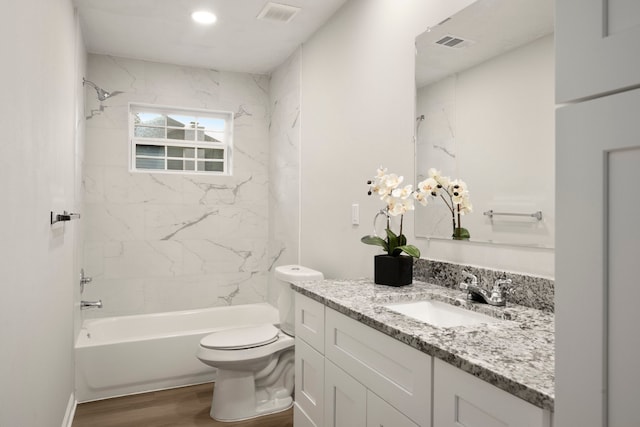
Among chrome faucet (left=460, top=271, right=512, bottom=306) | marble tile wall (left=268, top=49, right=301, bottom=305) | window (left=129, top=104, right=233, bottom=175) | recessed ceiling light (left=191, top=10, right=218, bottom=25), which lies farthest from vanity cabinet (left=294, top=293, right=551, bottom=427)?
window (left=129, top=104, right=233, bottom=175)

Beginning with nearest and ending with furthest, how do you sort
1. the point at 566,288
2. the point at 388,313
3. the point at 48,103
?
1. the point at 566,288
2. the point at 388,313
3. the point at 48,103

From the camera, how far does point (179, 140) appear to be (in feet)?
13.1

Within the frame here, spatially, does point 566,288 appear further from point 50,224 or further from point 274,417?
point 274,417

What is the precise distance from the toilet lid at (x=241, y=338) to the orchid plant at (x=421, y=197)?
3.42ft

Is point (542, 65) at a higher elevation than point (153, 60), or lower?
lower

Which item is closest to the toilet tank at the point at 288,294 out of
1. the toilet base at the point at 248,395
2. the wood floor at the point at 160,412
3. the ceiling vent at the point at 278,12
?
the toilet base at the point at 248,395

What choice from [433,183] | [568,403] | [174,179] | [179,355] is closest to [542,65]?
[433,183]

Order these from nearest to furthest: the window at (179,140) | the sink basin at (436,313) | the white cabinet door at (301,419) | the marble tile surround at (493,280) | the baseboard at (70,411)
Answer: the marble tile surround at (493,280) < the sink basin at (436,313) < the white cabinet door at (301,419) < the baseboard at (70,411) < the window at (179,140)

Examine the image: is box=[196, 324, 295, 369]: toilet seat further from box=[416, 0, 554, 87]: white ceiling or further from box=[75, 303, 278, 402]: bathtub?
box=[416, 0, 554, 87]: white ceiling

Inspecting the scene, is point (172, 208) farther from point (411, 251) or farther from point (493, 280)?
point (493, 280)

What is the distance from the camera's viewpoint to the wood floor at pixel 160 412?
8.63 ft

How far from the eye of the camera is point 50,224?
1.88m

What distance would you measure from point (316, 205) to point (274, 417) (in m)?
1.40

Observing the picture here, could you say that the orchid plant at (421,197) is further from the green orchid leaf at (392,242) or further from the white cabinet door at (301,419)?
the white cabinet door at (301,419)
